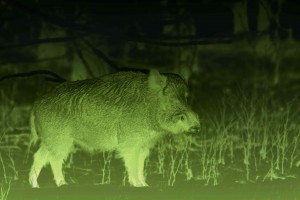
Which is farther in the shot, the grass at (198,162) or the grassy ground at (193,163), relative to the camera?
the grass at (198,162)

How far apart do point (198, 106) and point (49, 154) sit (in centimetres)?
610

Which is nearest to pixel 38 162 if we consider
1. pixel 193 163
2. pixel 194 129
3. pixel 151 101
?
pixel 151 101

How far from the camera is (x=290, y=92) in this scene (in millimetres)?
16906

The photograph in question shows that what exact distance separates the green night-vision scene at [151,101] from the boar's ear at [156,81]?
0.04 ft

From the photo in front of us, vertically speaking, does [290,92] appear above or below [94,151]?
above

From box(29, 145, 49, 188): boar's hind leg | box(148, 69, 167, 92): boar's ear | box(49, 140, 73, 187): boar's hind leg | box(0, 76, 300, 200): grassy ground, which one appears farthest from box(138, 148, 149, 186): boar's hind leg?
box(29, 145, 49, 188): boar's hind leg

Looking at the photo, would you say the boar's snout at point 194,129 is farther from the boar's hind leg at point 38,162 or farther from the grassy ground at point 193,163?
the boar's hind leg at point 38,162

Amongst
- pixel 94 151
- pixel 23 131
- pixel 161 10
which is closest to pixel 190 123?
pixel 94 151

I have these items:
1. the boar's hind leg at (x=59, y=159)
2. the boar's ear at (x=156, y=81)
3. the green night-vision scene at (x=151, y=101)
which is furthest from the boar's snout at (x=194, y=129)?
the boar's hind leg at (x=59, y=159)

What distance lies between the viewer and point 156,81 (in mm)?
8555

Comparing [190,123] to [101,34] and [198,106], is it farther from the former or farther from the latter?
[101,34]

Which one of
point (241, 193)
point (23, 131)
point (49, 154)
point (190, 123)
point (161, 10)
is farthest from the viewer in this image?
point (161, 10)

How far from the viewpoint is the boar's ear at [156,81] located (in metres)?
8.48

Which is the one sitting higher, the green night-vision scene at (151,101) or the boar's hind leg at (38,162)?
the green night-vision scene at (151,101)
